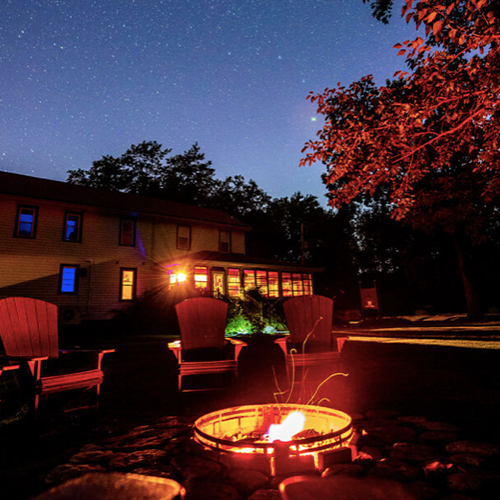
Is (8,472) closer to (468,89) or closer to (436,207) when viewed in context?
(468,89)

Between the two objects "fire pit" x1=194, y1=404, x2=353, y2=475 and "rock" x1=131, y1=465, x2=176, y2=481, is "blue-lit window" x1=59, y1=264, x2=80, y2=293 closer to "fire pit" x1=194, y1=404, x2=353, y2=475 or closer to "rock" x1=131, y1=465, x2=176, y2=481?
"fire pit" x1=194, y1=404, x2=353, y2=475

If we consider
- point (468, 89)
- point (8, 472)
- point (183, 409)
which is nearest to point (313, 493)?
point (8, 472)

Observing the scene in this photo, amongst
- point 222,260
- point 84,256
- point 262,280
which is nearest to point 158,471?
point 222,260

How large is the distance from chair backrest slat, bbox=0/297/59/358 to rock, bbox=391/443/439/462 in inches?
138

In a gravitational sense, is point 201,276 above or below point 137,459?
above

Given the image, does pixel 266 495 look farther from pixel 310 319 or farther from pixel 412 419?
pixel 310 319

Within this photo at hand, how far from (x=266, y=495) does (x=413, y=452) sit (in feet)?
3.49

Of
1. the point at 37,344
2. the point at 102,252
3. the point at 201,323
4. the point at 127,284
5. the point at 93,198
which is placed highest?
the point at 93,198

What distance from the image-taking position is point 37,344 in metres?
3.66

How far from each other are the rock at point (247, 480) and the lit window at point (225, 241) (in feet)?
63.6

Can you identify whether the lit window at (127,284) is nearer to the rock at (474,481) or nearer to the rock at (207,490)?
the rock at (207,490)

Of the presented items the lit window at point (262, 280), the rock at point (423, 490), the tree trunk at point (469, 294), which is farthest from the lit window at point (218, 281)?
the rock at point (423, 490)

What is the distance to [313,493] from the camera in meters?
1.35

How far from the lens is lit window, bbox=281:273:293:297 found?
20.9 metres
